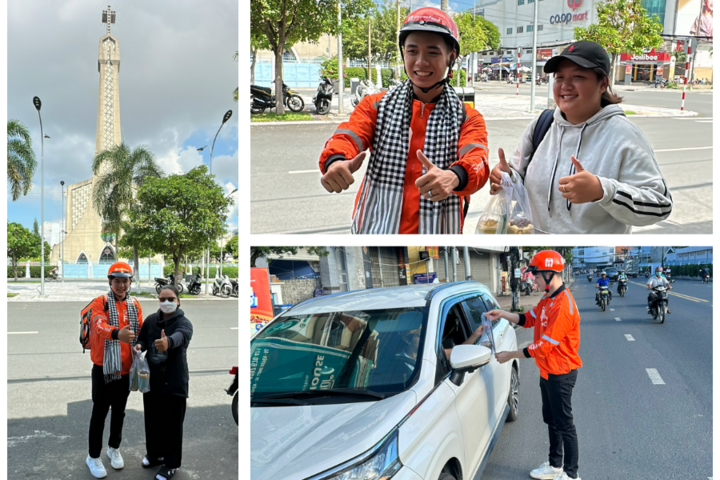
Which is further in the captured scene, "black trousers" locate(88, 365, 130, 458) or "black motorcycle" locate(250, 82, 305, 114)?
"black trousers" locate(88, 365, 130, 458)

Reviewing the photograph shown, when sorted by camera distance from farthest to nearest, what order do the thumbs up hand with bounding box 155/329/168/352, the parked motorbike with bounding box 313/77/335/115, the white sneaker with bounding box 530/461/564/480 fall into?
the parked motorbike with bounding box 313/77/335/115 → the thumbs up hand with bounding box 155/329/168/352 → the white sneaker with bounding box 530/461/564/480

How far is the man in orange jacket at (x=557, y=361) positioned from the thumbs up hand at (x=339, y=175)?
2.82 feet

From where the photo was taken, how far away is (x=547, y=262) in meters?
1.80

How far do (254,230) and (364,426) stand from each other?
73 centimetres

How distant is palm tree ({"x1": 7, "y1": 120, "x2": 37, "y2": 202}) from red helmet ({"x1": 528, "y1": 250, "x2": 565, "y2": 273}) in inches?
584

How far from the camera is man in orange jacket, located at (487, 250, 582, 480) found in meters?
1.92

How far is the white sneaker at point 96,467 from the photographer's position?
300 cm

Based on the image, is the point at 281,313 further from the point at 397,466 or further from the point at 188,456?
the point at 188,456

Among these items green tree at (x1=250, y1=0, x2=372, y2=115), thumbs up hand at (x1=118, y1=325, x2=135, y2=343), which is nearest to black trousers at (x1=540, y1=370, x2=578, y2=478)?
green tree at (x1=250, y1=0, x2=372, y2=115)

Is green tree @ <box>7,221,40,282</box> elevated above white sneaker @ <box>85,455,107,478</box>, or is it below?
below

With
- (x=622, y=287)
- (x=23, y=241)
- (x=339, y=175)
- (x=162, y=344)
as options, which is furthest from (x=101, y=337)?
(x=23, y=241)

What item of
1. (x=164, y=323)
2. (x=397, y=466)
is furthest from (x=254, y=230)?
(x=164, y=323)

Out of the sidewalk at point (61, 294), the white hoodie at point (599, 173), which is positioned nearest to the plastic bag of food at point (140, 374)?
the white hoodie at point (599, 173)

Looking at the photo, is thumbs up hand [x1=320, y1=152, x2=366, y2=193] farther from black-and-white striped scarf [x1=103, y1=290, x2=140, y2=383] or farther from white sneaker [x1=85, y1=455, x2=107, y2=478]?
white sneaker [x1=85, y1=455, x2=107, y2=478]
